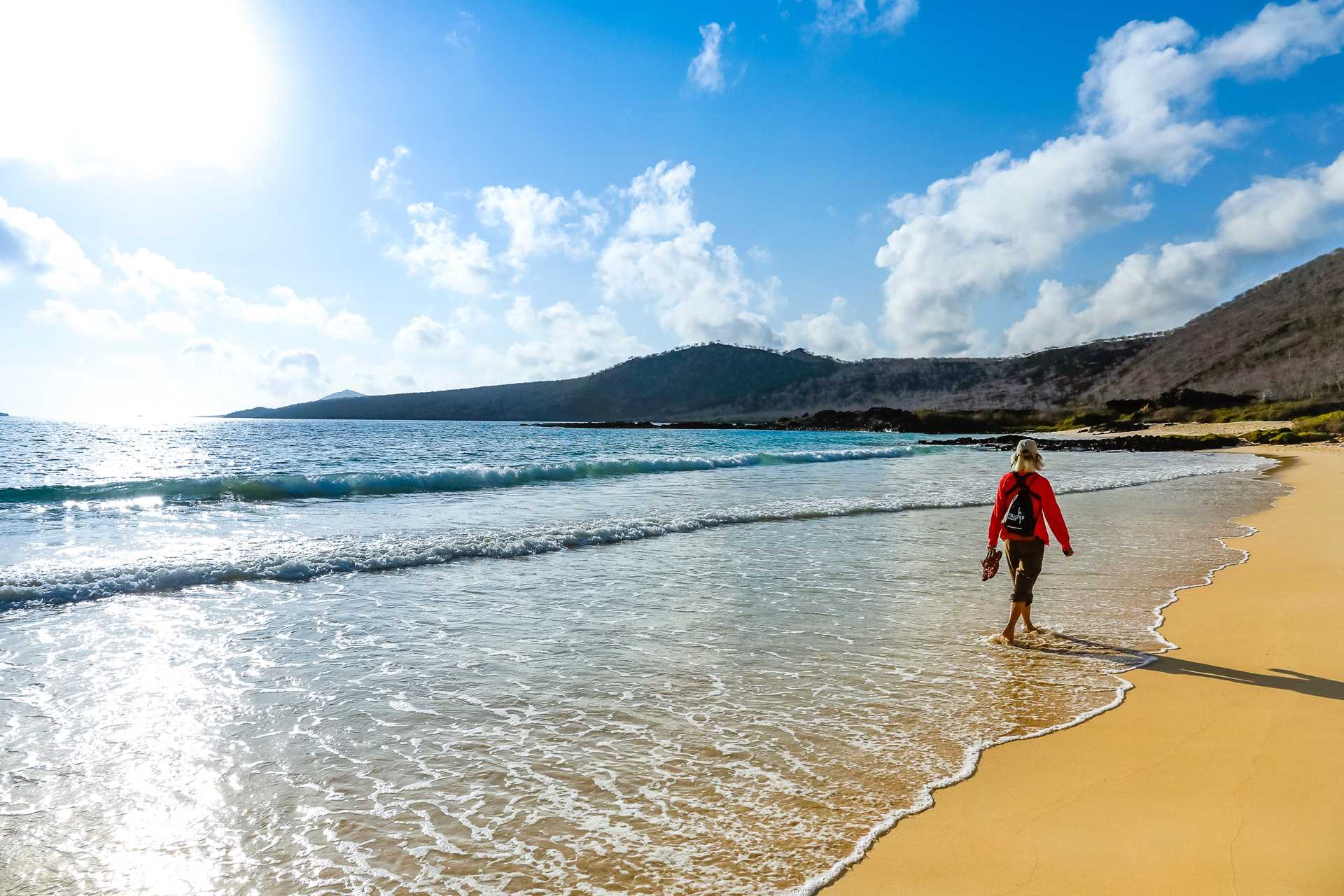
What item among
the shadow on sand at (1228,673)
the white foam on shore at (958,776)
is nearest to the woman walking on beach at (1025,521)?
the shadow on sand at (1228,673)

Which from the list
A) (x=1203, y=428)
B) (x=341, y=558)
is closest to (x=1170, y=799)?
(x=341, y=558)

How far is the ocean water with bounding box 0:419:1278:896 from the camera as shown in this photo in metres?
3.40

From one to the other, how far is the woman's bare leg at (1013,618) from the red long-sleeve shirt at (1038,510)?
577 millimetres

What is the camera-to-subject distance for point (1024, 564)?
6.89m

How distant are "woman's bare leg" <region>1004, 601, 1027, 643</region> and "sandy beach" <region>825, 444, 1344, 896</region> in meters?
1.03

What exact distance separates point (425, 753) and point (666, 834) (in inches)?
67.8

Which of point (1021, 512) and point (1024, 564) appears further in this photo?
point (1021, 512)

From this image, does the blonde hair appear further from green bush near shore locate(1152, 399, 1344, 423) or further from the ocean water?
green bush near shore locate(1152, 399, 1344, 423)

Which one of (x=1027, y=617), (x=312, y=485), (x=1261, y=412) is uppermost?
(x=1261, y=412)

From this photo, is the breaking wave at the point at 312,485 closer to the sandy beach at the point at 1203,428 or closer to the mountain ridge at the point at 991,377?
the sandy beach at the point at 1203,428

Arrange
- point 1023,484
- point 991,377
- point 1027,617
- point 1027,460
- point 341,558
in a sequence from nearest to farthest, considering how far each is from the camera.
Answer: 1. point 1027,617
2. point 1027,460
3. point 1023,484
4. point 341,558
5. point 991,377

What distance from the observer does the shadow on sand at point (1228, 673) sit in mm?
5363

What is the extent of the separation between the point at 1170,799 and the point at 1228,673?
2.72 metres

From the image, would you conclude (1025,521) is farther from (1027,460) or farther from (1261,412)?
(1261,412)
